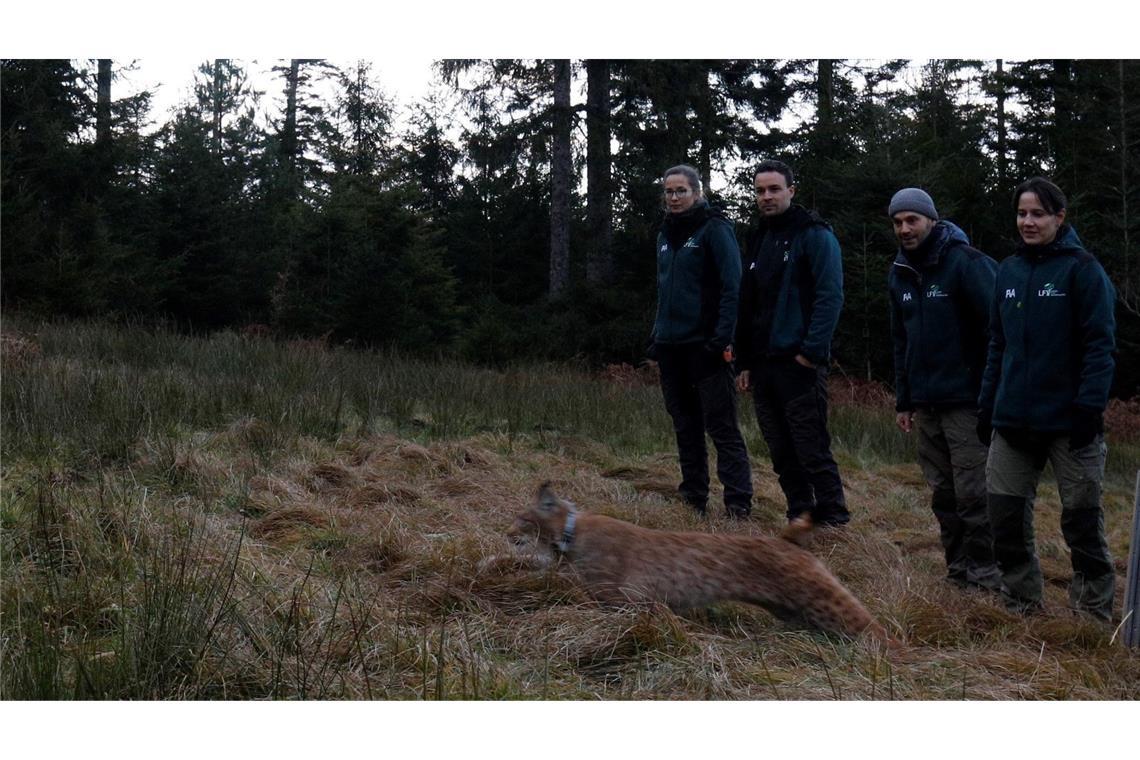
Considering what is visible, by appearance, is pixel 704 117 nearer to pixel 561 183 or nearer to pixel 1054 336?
pixel 561 183

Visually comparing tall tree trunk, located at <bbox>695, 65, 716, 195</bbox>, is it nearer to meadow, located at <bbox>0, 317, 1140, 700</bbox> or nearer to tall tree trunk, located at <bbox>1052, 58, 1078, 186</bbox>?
tall tree trunk, located at <bbox>1052, 58, 1078, 186</bbox>

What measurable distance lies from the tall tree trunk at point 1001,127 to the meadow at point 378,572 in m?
5.90

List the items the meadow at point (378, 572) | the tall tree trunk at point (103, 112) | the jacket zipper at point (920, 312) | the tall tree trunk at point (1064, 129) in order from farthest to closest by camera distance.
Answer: the tall tree trunk at point (103, 112) < the tall tree trunk at point (1064, 129) < the jacket zipper at point (920, 312) < the meadow at point (378, 572)

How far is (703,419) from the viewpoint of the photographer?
590 cm

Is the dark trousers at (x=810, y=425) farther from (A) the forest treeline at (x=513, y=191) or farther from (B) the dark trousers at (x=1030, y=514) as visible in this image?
(A) the forest treeline at (x=513, y=191)

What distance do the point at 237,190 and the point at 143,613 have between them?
19.1 meters

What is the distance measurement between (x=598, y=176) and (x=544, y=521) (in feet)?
43.8

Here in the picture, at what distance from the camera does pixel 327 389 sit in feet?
26.6

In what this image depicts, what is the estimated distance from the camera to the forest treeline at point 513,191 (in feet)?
42.8

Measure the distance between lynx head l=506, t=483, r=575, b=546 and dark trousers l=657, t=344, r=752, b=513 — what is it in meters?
2.09

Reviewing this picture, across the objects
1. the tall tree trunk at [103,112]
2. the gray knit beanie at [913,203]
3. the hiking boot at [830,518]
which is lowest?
the hiking boot at [830,518]

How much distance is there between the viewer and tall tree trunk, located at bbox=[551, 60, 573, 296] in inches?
610

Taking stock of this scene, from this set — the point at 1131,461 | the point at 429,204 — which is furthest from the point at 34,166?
the point at 1131,461

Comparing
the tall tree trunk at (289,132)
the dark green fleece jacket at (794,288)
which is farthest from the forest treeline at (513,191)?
the dark green fleece jacket at (794,288)
